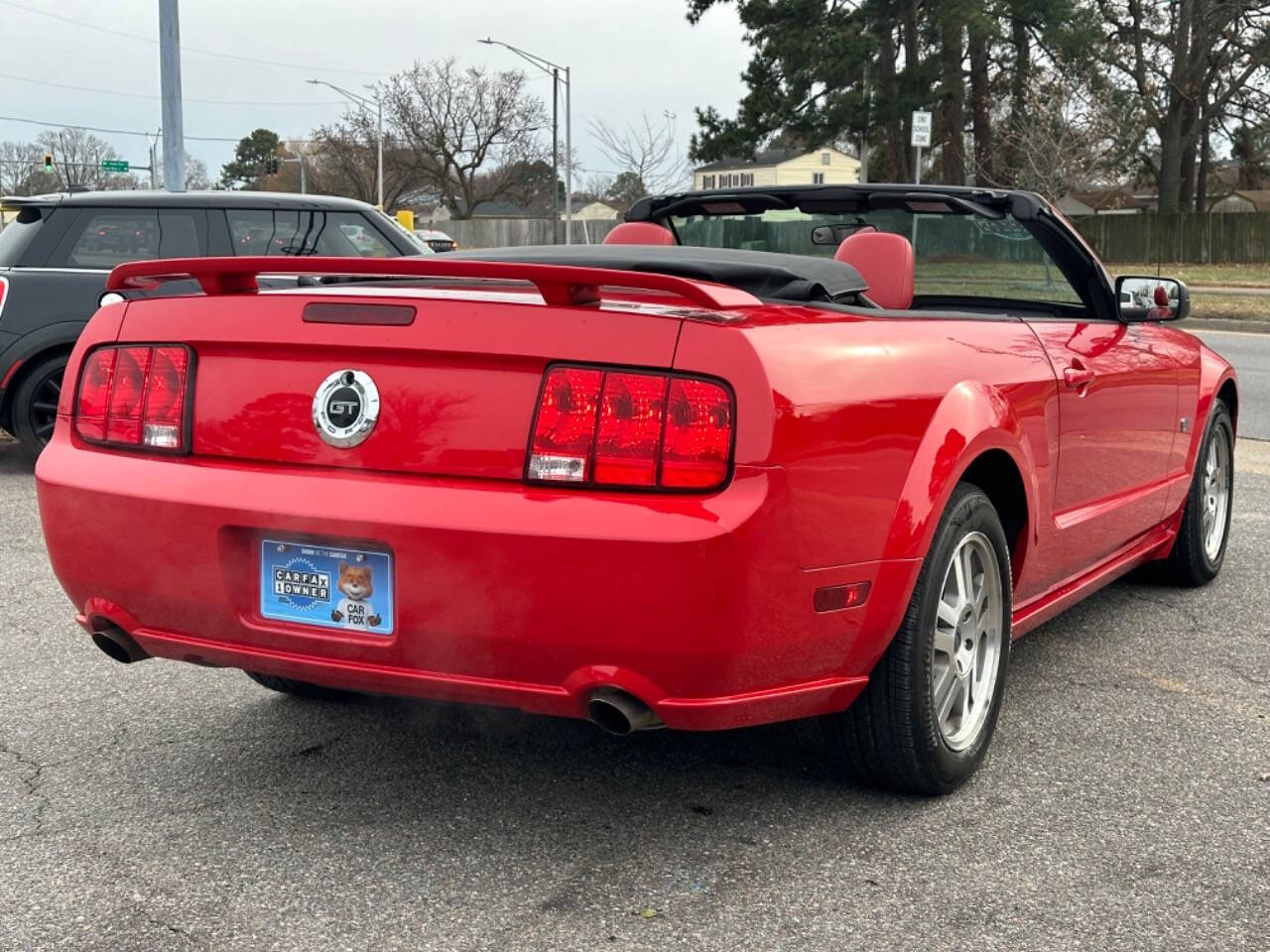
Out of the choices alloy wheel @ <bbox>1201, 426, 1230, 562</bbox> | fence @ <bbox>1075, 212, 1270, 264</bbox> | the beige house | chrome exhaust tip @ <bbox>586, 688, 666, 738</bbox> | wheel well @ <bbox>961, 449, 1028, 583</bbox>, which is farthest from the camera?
the beige house

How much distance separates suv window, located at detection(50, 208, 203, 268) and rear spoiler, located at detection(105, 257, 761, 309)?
227 inches

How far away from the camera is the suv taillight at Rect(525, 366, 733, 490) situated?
8.98 ft

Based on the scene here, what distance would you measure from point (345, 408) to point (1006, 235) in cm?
253

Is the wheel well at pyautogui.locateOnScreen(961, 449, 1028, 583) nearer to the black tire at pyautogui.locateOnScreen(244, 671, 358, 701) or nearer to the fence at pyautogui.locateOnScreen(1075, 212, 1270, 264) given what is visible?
the black tire at pyautogui.locateOnScreen(244, 671, 358, 701)

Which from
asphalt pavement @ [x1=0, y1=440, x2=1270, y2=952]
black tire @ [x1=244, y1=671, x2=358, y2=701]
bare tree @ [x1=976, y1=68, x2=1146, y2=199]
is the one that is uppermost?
bare tree @ [x1=976, y1=68, x2=1146, y2=199]

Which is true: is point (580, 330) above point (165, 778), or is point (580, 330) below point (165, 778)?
above

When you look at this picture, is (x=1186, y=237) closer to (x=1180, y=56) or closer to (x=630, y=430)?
(x=1180, y=56)

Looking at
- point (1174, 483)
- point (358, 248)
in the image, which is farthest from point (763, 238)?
point (358, 248)

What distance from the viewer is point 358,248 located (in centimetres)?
943

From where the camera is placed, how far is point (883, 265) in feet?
12.8

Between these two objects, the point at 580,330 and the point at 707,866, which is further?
the point at 707,866

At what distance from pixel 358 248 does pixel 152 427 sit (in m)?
6.41

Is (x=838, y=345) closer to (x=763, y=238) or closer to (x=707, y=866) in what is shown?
(x=707, y=866)

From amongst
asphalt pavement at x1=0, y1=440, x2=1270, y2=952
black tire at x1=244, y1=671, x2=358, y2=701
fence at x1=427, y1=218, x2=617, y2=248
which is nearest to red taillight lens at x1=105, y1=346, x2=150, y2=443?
asphalt pavement at x1=0, y1=440, x2=1270, y2=952
